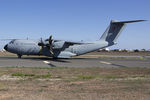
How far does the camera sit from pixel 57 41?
34344 mm

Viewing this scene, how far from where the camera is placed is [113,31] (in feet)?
127

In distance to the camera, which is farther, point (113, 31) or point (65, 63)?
point (113, 31)

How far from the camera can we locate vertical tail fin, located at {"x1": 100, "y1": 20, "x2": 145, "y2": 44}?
38438 mm

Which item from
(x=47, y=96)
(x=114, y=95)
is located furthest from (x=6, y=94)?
(x=114, y=95)

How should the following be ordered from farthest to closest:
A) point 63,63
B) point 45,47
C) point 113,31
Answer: point 113,31
point 45,47
point 63,63

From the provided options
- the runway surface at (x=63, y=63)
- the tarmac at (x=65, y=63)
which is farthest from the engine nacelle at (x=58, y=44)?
the runway surface at (x=63, y=63)

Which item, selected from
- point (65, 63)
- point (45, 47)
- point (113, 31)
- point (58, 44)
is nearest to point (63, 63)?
point (65, 63)

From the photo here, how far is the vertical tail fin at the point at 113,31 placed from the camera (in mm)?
38438

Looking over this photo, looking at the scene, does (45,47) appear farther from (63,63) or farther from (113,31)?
(113,31)

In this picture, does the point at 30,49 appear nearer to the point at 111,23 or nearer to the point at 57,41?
the point at 57,41

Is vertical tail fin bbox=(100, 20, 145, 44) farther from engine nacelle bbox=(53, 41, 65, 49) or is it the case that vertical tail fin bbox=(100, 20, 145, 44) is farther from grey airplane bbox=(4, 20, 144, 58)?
engine nacelle bbox=(53, 41, 65, 49)

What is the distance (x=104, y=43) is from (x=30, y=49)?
1272cm

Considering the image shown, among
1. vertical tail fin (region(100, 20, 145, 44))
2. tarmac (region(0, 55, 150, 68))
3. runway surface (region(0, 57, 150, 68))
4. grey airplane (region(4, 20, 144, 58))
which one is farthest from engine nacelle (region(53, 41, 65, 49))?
vertical tail fin (region(100, 20, 145, 44))

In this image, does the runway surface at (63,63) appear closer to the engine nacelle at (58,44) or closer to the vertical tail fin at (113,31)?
the engine nacelle at (58,44)
